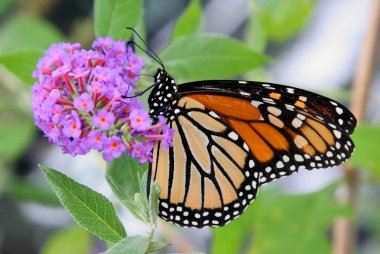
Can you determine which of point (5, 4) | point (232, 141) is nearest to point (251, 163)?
point (232, 141)

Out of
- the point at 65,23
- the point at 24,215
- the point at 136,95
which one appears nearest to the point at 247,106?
the point at 136,95

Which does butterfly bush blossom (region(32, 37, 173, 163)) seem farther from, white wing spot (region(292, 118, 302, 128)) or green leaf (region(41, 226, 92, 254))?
green leaf (region(41, 226, 92, 254))

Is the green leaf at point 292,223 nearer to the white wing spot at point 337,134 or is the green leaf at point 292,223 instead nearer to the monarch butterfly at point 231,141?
the monarch butterfly at point 231,141

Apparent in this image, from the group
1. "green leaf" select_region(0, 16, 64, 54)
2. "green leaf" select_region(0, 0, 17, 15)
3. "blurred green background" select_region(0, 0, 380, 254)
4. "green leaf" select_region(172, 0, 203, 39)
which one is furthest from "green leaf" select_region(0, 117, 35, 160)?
"green leaf" select_region(172, 0, 203, 39)

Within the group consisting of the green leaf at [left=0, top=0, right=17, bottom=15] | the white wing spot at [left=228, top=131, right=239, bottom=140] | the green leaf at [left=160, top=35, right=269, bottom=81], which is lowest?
the white wing spot at [left=228, top=131, right=239, bottom=140]

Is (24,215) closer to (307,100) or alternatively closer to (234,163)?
(234,163)

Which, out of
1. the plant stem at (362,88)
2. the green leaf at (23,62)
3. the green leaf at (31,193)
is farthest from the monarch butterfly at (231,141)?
the green leaf at (31,193)

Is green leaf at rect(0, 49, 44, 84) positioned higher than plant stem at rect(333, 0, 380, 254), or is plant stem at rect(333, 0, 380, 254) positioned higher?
green leaf at rect(0, 49, 44, 84)
